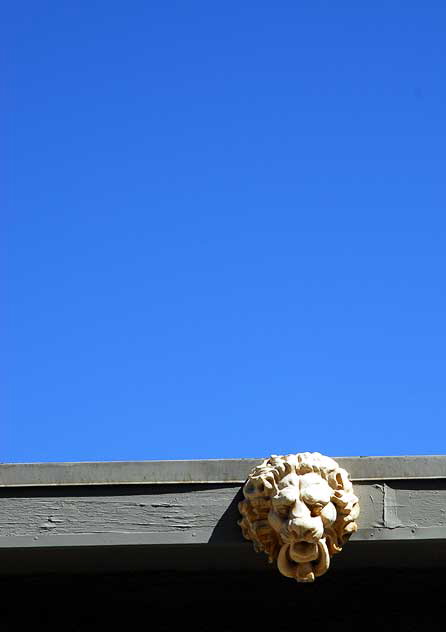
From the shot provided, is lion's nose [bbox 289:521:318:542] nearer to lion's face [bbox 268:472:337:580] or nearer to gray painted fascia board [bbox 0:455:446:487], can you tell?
lion's face [bbox 268:472:337:580]

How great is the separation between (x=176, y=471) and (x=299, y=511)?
444 millimetres

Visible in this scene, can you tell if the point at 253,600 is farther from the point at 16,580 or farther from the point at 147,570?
the point at 16,580

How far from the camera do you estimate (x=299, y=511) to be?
3.59m

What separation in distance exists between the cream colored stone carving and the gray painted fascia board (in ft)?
0.23

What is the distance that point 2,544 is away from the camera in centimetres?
382

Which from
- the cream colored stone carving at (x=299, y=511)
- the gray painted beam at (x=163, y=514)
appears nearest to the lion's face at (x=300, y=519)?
the cream colored stone carving at (x=299, y=511)

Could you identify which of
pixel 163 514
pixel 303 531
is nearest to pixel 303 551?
pixel 303 531

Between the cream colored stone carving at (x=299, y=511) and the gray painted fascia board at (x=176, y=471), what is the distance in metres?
0.07

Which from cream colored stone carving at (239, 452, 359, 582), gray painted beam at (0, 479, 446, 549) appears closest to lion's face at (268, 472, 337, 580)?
cream colored stone carving at (239, 452, 359, 582)

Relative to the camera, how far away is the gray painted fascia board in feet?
12.3

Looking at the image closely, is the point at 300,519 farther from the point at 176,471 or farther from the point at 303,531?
the point at 176,471

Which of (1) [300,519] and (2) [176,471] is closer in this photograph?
(1) [300,519]

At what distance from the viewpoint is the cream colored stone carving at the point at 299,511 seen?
3.60 metres

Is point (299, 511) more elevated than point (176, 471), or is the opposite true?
point (176, 471)
